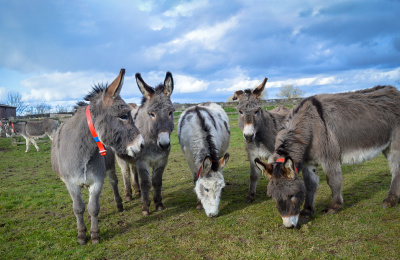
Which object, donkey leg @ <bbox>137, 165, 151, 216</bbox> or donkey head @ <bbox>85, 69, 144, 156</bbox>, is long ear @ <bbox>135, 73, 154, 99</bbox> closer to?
donkey head @ <bbox>85, 69, 144, 156</bbox>

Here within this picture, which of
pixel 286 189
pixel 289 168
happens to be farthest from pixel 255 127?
pixel 286 189

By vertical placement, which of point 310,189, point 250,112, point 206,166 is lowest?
point 310,189

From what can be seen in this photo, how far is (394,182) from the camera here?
4.93 metres

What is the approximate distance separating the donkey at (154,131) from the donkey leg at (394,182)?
437 cm

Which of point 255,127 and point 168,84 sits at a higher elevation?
point 168,84

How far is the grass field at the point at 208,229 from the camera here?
352cm

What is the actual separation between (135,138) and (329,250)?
10.4 feet

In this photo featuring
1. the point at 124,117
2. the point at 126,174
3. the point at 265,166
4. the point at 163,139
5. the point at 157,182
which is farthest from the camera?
the point at 126,174

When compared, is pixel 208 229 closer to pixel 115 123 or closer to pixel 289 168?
pixel 289 168

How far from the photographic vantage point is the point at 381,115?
4.95 m

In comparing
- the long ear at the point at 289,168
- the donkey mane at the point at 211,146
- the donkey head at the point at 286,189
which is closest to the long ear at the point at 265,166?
Answer: the donkey head at the point at 286,189

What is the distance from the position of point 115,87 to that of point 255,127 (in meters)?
3.05

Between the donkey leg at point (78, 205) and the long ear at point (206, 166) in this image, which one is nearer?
the donkey leg at point (78, 205)

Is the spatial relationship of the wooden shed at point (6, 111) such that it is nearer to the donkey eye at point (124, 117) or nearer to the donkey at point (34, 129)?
the donkey at point (34, 129)
